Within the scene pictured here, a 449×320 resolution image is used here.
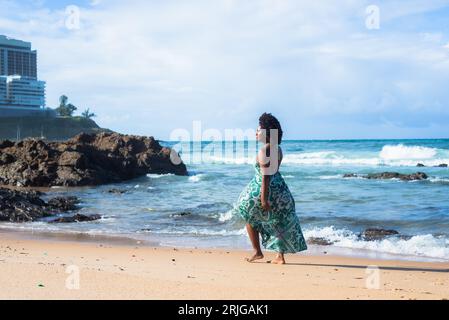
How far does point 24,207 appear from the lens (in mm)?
13508

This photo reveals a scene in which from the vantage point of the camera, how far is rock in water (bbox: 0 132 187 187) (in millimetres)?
22750

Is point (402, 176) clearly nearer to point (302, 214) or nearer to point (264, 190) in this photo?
point (302, 214)

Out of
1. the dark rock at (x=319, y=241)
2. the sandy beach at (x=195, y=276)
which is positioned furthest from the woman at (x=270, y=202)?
the dark rock at (x=319, y=241)

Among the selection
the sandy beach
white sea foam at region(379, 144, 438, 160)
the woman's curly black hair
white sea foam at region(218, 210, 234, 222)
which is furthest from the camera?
white sea foam at region(379, 144, 438, 160)

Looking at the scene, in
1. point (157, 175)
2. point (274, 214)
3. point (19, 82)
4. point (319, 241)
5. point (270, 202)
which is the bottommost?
point (319, 241)

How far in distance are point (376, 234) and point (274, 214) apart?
415cm

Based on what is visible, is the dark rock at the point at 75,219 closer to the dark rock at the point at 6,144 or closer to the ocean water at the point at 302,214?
the ocean water at the point at 302,214

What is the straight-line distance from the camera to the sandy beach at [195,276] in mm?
4953

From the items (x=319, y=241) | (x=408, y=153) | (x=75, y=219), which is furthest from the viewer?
(x=408, y=153)

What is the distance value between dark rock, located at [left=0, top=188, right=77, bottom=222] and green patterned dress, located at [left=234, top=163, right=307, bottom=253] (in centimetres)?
743

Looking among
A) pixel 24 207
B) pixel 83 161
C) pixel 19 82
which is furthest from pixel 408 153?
pixel 19 82

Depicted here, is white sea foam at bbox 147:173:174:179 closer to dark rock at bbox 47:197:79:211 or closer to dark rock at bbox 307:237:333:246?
dark rock at bbox 47:197:79:211

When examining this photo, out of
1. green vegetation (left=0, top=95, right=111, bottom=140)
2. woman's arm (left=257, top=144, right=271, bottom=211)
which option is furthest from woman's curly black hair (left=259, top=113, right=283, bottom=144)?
green vegetation (left=0, top=95, right=111, bottom=140)

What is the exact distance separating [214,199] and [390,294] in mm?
13005
